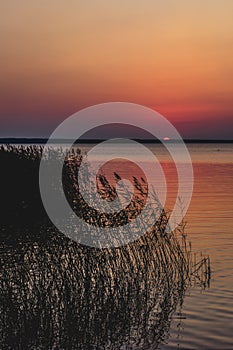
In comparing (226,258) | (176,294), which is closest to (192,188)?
(226,258)

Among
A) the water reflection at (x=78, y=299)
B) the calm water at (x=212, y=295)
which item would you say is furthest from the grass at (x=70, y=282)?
the calm water at (x=212, y=295)

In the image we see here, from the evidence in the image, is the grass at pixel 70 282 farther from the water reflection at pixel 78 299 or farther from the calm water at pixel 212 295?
the calm water at pixel 212 295

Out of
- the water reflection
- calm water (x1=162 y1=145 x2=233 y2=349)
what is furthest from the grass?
calm water (x1=162 y1=145 x2=233 y2=349)

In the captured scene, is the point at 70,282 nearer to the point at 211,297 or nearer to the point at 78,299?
the point at 78,299

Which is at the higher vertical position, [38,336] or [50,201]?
[50,201]

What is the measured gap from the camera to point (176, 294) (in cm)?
2034

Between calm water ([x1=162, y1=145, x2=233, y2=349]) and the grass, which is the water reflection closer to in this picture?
the grass

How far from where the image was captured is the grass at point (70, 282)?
53.3 feet

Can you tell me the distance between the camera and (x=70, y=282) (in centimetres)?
1789

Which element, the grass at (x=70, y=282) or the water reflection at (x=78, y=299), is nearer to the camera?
the water reflection at (x=78, y=299)

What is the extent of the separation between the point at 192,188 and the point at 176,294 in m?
42.8

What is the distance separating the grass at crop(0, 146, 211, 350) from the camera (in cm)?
1625

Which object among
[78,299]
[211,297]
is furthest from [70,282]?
[211,297]

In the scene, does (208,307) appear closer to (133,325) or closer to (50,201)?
(133,325)
